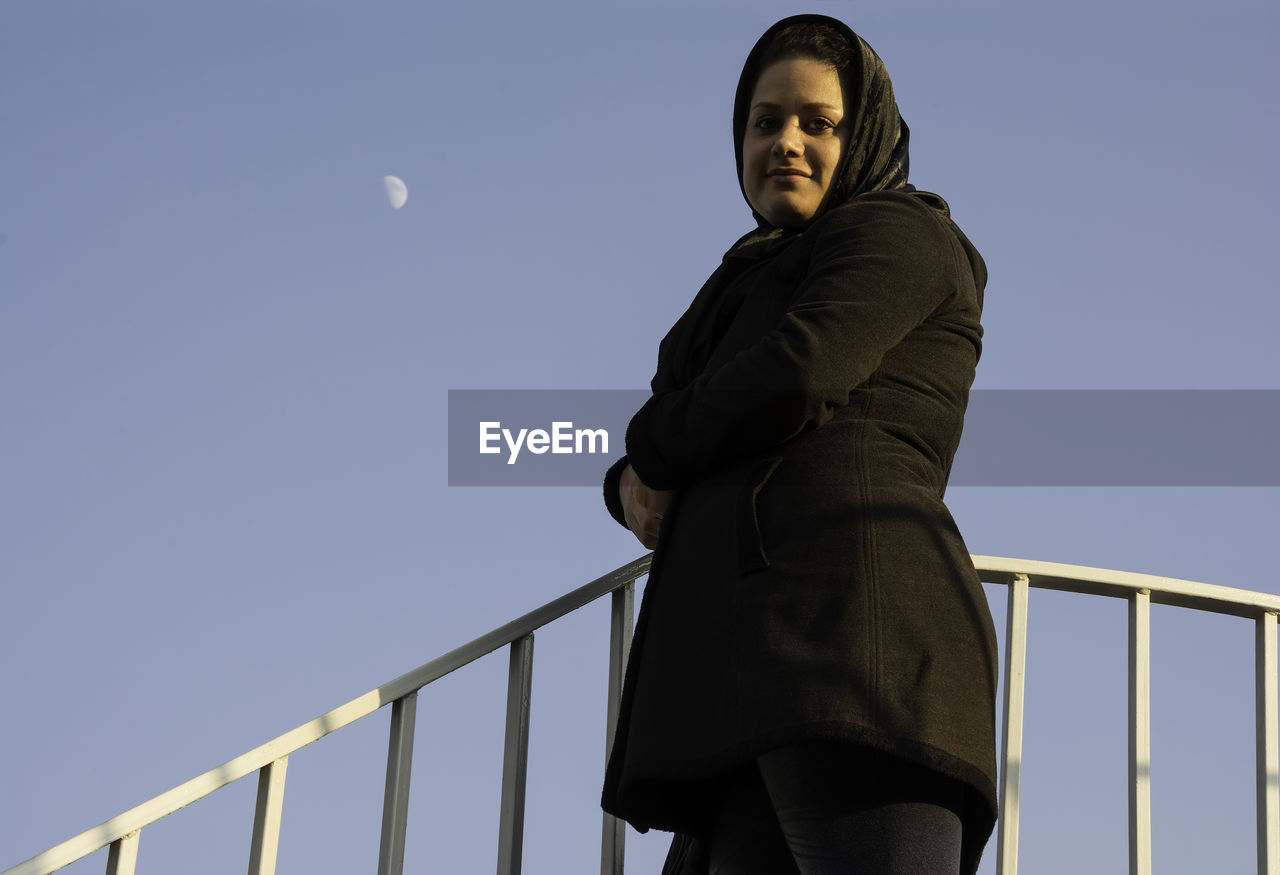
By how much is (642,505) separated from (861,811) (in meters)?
0.50

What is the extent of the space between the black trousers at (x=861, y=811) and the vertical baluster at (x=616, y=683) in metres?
0.71

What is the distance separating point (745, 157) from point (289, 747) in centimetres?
93

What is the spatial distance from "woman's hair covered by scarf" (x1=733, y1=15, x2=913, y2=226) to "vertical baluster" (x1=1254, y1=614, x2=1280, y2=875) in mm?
1170

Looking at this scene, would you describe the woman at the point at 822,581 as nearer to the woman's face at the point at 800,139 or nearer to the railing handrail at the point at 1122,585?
the woman's face at the point at 800,139

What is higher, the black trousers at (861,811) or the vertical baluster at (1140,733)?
the vertical baluster at (1140,733)

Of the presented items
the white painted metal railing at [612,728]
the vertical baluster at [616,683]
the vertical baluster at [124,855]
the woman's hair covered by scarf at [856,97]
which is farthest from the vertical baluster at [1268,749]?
the vertical baluster at [124,855]

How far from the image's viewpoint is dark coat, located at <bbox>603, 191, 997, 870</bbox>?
1300 millimetres

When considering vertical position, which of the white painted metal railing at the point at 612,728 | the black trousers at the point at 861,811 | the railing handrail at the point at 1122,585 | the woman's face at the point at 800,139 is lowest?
the black trousers at the point at 861,811

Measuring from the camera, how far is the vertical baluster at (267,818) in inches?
68.1

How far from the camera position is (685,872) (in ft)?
5.19

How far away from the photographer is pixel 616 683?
2.14 meters

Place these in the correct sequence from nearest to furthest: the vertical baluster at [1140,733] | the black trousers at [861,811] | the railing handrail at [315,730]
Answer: the black trousers at [861,811] < the railing handrail at [315,730] < the vertical baluster at [1140,733]

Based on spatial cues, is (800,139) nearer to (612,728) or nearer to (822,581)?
(822,581)

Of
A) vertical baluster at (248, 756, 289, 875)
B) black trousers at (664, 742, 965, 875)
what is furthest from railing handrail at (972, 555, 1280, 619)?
vertical baluster at (248, 756, 289, 875)
